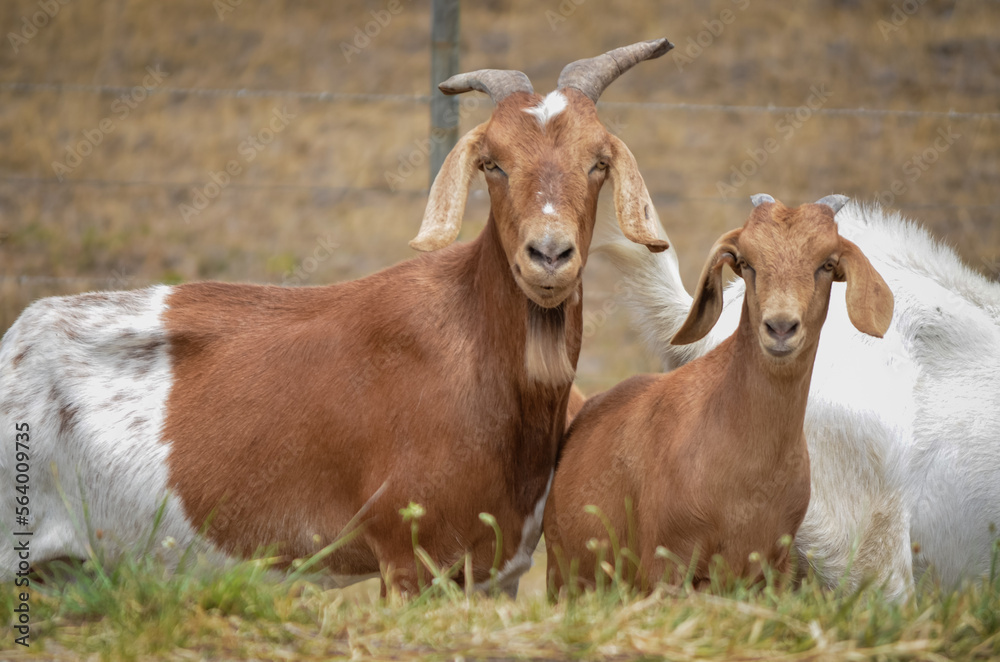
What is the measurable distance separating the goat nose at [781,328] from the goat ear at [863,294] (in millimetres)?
241

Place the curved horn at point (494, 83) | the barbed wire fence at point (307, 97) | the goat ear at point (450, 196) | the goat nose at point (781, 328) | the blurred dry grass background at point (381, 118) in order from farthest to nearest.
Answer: the blurred dry grass background at point (381, 118)
the barbed wire fence at point (307, 97)
the curved horn at point (494, 83)
the goat ear at point (450, 196)
the goat nose at point (781, 328)

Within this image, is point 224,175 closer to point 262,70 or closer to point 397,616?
point 262,70

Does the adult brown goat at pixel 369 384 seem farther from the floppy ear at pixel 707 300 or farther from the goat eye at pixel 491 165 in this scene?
the floppy ear at pixel 707 300

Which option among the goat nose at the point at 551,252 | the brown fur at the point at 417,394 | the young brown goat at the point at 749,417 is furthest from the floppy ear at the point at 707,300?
the goat nose at the point at 551,252

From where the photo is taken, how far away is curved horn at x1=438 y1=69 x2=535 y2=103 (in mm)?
3367

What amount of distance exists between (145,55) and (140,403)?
30.1 ft

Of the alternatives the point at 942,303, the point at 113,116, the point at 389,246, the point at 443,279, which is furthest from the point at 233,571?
the point at 113,116

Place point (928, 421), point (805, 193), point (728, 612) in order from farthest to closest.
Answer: point (805, 193)
point (928, 421)
point (728, 612)

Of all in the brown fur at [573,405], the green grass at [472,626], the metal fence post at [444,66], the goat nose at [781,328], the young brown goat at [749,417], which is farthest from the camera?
the metal fence post at [444,66]

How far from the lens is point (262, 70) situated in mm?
12031

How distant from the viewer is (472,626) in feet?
7.86

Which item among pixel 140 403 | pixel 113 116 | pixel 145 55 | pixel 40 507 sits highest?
pixel 145 55

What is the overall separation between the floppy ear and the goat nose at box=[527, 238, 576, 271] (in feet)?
1.32

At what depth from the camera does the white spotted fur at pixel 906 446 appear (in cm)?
345
